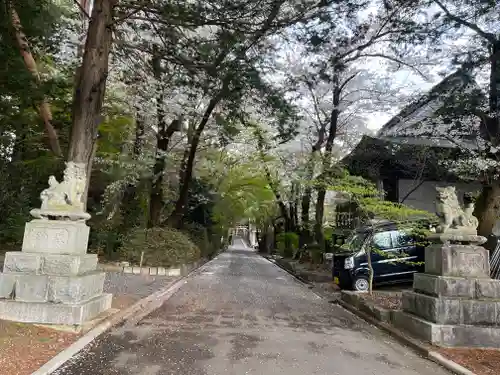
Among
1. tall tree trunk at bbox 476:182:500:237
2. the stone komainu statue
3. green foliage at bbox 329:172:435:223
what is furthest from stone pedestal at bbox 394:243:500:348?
green foliage at bbox 329:172:435:223

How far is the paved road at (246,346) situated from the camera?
5.23 metres

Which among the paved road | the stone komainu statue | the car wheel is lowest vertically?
the paved road

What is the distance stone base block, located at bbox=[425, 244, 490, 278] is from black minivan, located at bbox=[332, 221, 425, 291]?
224 inches

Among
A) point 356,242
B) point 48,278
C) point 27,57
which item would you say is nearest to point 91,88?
point 48,278

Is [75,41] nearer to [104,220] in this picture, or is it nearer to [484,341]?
[104,220]

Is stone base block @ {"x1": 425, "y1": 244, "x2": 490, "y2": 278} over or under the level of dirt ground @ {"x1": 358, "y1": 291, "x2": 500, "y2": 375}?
over

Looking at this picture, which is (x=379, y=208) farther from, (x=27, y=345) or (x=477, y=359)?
(x=27, y=345)

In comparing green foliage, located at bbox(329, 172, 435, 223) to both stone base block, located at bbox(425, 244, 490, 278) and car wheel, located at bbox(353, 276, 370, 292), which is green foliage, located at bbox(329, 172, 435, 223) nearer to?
car wheel, located at bbox(353, 276, 370, 292)

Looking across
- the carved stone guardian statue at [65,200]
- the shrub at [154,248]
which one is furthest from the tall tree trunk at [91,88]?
the shrub at [154,248]

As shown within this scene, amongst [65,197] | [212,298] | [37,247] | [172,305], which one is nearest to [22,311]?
[37,247]

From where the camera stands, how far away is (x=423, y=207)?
19250mm

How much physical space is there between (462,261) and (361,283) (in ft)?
21.1

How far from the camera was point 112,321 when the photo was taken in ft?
23.7

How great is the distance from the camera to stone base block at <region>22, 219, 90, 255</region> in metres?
6.68
